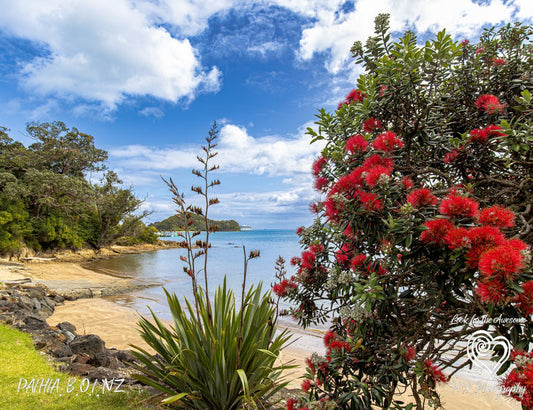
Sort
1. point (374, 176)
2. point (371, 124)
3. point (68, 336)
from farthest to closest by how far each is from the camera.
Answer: point (68, 336) → point (371, 124) → point (374, 176)

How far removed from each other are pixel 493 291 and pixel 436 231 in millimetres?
308

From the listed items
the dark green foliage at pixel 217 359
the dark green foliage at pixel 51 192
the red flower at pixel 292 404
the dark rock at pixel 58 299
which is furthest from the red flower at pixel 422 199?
the dark green foliage at pixel 51 192

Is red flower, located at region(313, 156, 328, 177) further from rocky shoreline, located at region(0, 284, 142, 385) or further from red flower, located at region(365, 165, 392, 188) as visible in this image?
rocky shoreline, located at region(0, 284, 142, 385)

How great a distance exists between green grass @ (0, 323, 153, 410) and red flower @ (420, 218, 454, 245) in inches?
117

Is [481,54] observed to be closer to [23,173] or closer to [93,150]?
[23,173]

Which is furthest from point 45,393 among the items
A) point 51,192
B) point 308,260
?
point 51,192

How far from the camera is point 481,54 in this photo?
7.09 feet

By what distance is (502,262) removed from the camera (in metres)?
1.12

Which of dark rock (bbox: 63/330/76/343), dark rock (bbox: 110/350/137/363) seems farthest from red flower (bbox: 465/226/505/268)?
dark rock (bbox: 63/330/76/343)

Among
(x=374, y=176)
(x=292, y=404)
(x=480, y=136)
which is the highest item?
(x=480, y=136)

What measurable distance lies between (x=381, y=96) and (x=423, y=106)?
27 cm

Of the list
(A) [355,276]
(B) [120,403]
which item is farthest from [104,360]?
(A) [355,276]

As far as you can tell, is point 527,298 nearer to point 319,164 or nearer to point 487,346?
point 487,346

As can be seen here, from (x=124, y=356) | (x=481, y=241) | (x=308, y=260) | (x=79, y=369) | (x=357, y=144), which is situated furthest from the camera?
(x=124, y=356)
